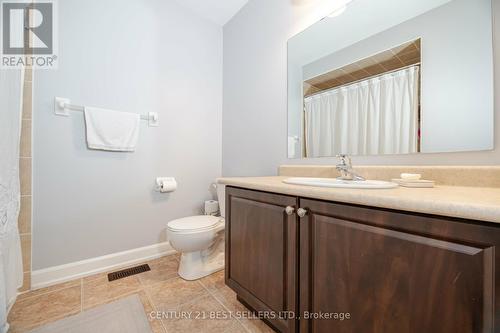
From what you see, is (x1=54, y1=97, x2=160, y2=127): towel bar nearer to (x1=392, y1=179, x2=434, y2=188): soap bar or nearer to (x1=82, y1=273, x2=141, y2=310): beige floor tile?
(x1=82, y1=273, x2=141, y2=310): beige floor tile

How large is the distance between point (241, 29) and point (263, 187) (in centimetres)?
184

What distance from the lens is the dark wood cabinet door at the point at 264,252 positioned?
0.83m

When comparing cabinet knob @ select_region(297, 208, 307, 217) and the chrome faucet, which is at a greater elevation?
the chrome faucet

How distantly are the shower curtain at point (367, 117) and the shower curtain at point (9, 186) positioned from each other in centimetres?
164

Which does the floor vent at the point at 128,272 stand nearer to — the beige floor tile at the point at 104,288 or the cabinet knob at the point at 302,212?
the beige floor tile at the point at 104,288

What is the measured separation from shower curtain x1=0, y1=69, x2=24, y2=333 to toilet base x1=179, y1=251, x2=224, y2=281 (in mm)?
869

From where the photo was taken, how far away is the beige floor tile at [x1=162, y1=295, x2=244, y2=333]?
3.45 feet

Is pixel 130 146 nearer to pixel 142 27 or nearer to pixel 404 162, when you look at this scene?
pixel 142 27

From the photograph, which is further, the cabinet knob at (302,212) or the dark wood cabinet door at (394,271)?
the cabinet knob at (302,212)

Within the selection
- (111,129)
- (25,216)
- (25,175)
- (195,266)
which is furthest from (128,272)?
(111,129)

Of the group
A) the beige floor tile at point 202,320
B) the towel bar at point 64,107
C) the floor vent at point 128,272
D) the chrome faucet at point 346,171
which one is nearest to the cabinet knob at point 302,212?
the chrome faucet at point 346,171

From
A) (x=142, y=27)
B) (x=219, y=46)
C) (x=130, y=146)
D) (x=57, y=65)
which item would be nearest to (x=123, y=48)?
(x=142, y=27)

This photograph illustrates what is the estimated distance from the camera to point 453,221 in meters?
0.47

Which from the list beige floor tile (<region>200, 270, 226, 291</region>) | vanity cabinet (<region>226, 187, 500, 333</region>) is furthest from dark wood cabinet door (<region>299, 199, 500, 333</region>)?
beige floor tile (<region>200, 270, 226, 291</region>)
